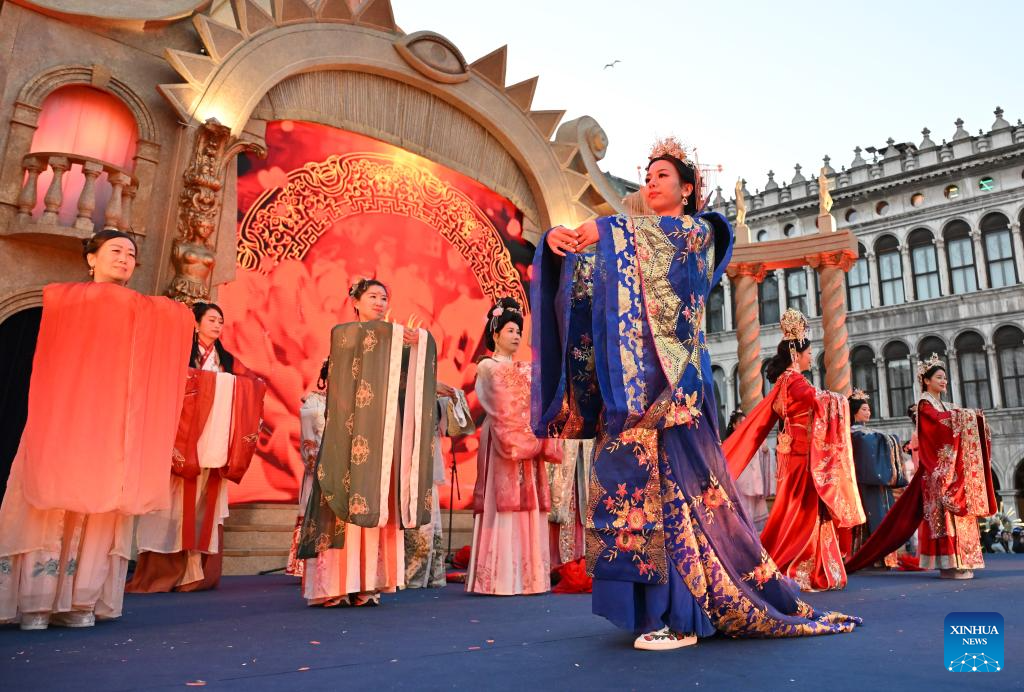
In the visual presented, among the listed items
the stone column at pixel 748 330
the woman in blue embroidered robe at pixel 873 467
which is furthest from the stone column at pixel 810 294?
the woman in blue embroidered robe at pixel 873 467

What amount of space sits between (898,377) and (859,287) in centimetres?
314

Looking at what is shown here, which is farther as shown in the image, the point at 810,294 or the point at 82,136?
the point at 810,294

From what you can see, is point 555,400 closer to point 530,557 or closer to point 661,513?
point 661,513

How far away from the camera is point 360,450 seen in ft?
13.2

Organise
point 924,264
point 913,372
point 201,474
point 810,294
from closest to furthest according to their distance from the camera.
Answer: point 201,474 → point 913,372 → point 924,264 → point 810,294

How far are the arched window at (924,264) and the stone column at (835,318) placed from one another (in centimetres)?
1349

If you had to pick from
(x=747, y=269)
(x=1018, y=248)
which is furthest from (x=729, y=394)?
(x=747, y=269)

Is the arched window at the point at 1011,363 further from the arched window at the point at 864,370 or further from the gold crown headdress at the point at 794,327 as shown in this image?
the gold crown headdress at the point at 794,327

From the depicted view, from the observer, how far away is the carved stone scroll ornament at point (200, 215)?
6.47m

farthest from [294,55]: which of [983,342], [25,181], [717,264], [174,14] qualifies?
[983,342]

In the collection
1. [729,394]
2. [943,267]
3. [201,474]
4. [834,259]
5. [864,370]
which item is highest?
[943,267]

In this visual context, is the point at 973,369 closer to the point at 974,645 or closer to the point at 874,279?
the point at 874,279

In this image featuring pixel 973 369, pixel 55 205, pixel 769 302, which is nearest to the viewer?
pixel 55 205

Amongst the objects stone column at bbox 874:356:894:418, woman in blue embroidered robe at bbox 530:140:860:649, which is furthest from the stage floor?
stone column at bbox 874:356:894:418
